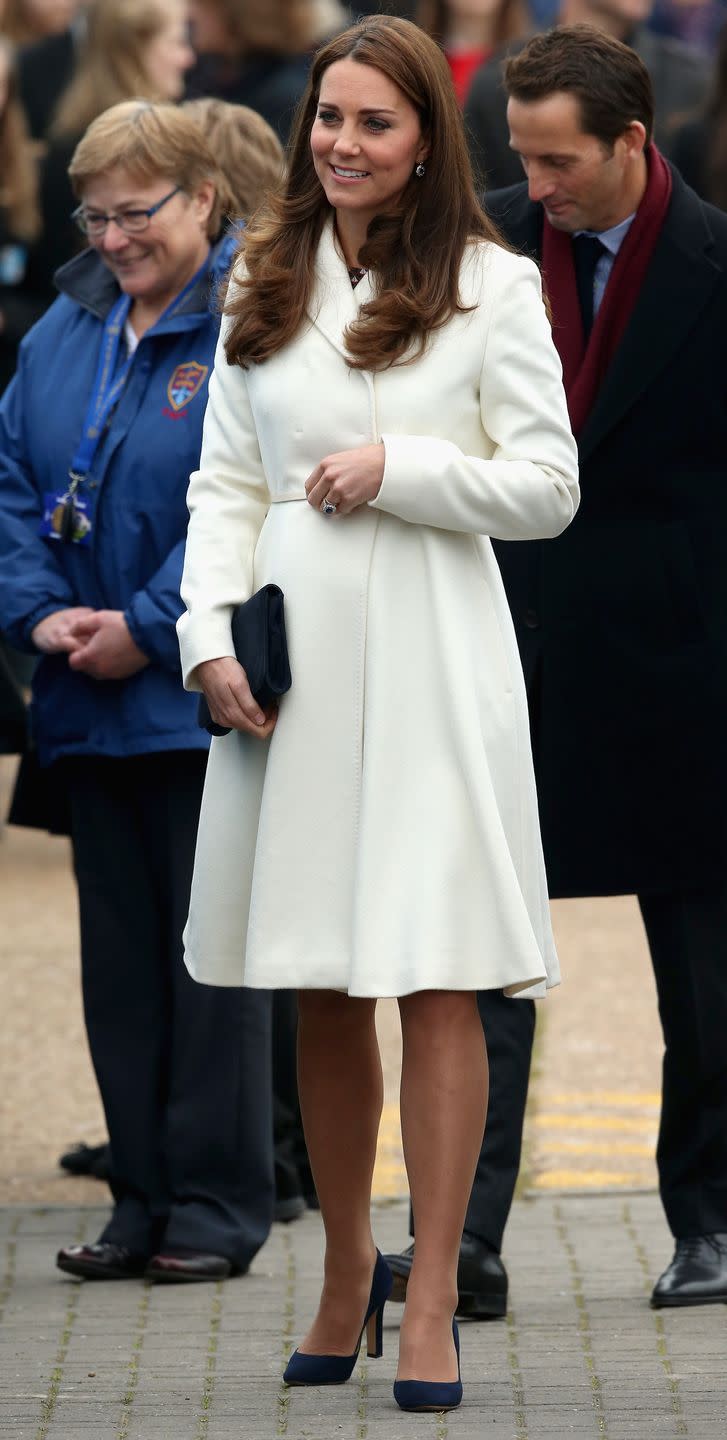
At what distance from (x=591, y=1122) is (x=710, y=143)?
9.35ft

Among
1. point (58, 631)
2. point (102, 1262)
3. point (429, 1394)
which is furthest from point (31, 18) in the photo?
point (429, 1394)

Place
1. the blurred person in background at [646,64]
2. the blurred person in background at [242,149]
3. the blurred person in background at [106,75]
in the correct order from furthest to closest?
the blurred person in background at [106,75] → the blurred person in background at [646,64] → the blurred person in background at [242,149]

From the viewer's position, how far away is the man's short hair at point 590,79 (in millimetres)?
4566

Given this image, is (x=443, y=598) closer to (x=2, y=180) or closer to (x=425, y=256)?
(x=425, y=256)

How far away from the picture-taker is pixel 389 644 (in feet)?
12.6

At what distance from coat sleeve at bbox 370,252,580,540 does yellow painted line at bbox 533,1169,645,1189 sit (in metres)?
2.16

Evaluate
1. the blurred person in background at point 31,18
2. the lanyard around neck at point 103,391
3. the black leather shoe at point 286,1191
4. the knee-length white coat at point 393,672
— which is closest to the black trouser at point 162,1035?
the black leather shoe at point 286,1191

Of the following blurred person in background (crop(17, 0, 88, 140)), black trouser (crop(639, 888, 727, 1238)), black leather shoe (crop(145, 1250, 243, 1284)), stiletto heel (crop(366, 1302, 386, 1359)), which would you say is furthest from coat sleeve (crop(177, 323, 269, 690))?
blurred person in background (crop(17, 0, 88, 140))

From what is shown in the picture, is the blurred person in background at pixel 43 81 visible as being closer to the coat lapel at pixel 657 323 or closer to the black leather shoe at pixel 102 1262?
the coat lapel at pixel 657 323

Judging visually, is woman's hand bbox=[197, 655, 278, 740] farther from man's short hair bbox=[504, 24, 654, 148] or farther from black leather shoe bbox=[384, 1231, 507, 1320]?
man's short hair bbox=[504, 24, 654, 148]

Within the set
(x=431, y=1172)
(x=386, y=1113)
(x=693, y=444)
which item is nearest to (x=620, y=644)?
(x=693, y=444)

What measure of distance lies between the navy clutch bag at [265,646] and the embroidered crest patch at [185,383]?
104 cm

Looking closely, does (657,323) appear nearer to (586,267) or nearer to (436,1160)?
(586,267)

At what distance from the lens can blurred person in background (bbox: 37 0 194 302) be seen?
786 centimetres
